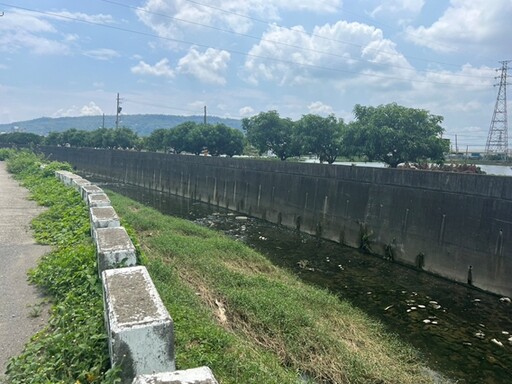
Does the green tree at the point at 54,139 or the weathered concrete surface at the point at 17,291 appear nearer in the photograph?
the weathered concrete surface at the point at 17,291

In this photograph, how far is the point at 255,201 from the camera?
27.9m

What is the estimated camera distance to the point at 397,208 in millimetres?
17125

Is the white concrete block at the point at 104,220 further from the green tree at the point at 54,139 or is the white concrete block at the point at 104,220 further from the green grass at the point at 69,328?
the green tree at the point at 54,139

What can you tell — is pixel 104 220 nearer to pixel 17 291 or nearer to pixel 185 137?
pixel 17 291

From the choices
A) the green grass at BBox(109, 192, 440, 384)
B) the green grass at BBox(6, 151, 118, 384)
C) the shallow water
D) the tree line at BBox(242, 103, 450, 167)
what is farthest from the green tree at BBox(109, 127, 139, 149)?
the green grass at BBox(6, 151, 118, 384)

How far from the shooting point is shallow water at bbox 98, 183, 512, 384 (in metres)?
8.73

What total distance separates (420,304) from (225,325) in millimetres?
6856

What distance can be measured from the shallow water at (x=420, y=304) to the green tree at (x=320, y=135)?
1451 cm

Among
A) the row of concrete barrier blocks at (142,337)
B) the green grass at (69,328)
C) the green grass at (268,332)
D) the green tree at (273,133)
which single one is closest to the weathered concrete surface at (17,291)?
the green grass at (69,328)

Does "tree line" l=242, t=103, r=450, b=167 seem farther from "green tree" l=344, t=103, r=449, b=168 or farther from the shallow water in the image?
the shallow water

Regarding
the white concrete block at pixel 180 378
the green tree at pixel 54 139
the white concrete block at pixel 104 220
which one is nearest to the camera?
the white concrete block at pixel 180 378

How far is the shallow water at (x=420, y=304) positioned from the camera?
8.73 meters

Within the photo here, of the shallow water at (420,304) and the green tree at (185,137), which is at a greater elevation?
the green tree at (185,137)

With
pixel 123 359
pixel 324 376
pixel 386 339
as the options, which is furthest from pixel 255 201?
pixel 123 359
